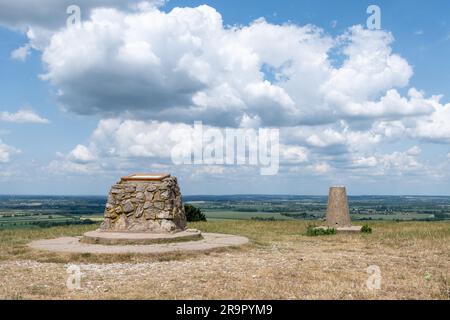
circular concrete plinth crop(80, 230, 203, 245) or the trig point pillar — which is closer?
circular concrete plinth crop(80, 230, 203, 245)

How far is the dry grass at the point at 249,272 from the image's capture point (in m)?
7.86

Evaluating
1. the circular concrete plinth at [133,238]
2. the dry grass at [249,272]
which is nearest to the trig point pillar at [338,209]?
the dry grass at [249,272]

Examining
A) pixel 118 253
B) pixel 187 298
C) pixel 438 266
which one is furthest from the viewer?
pixel 118 253

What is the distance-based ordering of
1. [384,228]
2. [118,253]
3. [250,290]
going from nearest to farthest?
[250,290]
[118,253]
[384,228]

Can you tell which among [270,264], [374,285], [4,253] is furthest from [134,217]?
[374,285]

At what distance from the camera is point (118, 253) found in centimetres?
1185

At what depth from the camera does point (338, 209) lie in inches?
784

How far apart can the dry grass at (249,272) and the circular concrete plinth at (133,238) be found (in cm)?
192

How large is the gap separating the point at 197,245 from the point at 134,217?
3003 mm

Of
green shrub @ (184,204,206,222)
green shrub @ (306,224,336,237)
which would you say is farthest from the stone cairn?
green shrub @ (184,204,206,222)

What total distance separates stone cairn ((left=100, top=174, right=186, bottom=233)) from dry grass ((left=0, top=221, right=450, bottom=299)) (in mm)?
2737

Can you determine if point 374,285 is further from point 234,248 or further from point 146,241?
point 146,241

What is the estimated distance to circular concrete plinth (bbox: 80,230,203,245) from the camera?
540 inches

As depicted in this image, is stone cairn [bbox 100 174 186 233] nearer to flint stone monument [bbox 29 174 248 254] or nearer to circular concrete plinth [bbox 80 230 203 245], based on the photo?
flint stone monument [bbox 29 174 248 254]
